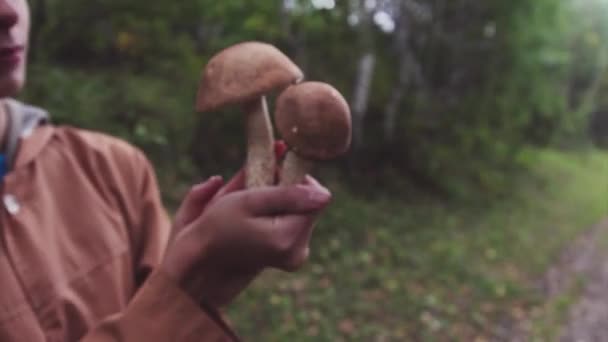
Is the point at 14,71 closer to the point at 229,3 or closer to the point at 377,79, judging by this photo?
the point at 229,3

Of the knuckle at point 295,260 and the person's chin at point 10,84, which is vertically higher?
the person's chin at point 10,84

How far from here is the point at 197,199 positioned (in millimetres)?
733

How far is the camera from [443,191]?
600 cm

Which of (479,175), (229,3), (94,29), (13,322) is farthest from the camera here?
(479,175)

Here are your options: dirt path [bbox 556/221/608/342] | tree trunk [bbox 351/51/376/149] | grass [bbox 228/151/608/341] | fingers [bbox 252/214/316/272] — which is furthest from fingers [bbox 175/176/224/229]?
tree trunk [bbox 351/51/376/149]

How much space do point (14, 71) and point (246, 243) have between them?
51cm

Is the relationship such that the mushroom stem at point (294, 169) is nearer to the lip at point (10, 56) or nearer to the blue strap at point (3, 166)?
the lip at point (10, 56)

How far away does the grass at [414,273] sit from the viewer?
3433 mm

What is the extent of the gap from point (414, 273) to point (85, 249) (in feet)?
11.7

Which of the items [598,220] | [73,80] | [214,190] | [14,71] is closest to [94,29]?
[73,80]

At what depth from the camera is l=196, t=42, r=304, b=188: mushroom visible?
2.25ft

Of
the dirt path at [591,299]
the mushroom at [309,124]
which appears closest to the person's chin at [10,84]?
the mushroom at [309,124]

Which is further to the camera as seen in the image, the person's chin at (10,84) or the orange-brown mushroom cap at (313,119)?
the person's chin at (10,84)

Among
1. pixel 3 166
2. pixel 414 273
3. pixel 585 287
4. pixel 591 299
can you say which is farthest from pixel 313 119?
pixel 414 273
